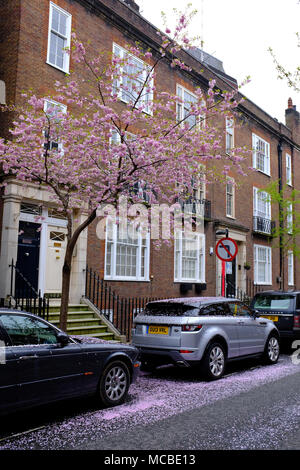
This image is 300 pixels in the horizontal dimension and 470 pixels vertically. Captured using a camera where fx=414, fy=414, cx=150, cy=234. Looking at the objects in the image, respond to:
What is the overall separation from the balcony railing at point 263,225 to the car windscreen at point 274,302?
9.72 meters

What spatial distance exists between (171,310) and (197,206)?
9682 mm

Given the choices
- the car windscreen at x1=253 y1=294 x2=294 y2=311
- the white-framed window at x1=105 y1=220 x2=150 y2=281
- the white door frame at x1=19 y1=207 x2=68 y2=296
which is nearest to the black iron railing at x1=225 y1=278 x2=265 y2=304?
the white-framed window at x1=105 y1=220 x2=150 y2=281

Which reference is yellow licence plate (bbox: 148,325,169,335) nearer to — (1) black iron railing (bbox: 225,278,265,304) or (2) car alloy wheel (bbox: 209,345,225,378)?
(2) car alloy wheel (bbox: 209,345,225,378)

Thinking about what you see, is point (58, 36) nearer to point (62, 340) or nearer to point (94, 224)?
point (94, 224)

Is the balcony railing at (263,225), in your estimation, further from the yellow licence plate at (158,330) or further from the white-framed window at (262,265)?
the yellow licence plate at (158,330)

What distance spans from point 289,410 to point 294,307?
5.87 m

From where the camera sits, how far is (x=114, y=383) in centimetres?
634

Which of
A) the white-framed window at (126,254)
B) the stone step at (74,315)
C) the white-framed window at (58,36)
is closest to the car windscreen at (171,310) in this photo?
the stone step at (74,315)

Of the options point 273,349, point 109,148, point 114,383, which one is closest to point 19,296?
point 109,148

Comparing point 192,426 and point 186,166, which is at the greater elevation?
point 186,166

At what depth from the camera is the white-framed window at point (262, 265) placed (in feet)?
71.2
